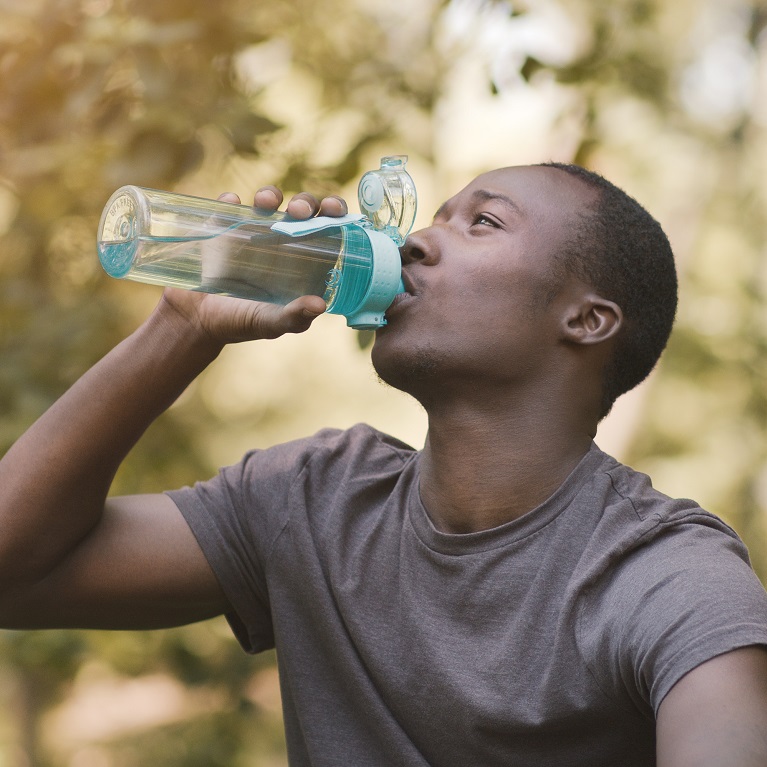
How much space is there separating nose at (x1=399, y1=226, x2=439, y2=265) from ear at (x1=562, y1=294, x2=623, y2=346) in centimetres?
27

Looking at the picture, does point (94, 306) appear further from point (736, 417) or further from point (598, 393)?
point (736, 417)

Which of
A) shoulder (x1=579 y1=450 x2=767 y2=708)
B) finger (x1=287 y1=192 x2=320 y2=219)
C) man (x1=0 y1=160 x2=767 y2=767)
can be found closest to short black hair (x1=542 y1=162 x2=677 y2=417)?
man (x1=0 y1=160 x2=767 y2=767)

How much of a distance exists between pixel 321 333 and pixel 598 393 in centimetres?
365

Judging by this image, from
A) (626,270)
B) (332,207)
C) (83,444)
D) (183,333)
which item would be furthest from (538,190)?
(83,444)

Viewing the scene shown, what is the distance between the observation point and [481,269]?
183 centimetres

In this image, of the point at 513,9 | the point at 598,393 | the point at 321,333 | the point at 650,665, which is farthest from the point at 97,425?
the point at 321,333

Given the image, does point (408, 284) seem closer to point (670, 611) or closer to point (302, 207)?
point (302, 207)

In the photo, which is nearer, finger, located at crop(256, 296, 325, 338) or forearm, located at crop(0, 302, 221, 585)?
finger, located at crop(256, 296, 325, 338)

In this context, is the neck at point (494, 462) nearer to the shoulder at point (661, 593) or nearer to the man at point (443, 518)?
the man at point (443, 518)

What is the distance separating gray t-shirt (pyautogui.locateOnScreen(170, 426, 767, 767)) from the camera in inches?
56.1

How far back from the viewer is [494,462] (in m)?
1.79

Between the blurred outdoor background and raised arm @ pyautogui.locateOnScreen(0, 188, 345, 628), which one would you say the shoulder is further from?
the blurred outdoor background

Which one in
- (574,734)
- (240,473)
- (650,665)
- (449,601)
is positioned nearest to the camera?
(650,665)

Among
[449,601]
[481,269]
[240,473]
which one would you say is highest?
[481,269]
